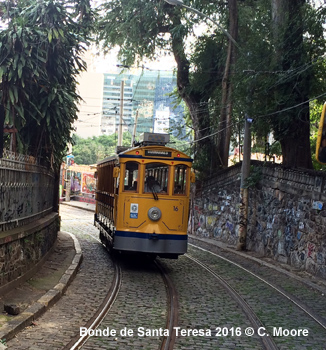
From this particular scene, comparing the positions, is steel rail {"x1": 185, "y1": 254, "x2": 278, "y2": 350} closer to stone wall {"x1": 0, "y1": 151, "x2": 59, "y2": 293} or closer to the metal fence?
stone wall {"x1": 0, "y1": 151, "x2": 59, "y2": 293}

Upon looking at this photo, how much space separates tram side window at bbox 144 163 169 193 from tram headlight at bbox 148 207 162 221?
0.49 metres

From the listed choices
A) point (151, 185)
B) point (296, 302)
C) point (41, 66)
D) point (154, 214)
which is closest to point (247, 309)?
point (296, 302)

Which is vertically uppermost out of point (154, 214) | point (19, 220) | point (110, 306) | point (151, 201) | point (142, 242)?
point (151, 201)

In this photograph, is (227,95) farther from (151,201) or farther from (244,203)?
(151,201)

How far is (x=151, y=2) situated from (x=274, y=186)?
11.4 metres

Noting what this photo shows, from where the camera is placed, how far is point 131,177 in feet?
41.0

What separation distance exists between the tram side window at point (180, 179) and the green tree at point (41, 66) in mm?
3151

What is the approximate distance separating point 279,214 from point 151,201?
507cm

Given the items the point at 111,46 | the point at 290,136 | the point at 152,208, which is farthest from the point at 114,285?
the point at 111,46

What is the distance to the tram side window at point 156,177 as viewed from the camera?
12453 mm

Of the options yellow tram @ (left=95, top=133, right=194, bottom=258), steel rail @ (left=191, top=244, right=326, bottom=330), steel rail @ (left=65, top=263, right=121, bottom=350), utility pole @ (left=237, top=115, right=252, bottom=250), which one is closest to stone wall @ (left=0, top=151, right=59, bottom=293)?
steel rail @ (left=65, top=263, right=121, bottom=350)

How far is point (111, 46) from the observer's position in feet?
83.9

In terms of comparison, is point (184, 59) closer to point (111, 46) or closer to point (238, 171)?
point (111, 46)

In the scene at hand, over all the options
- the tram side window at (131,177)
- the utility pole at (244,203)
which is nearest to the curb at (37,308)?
the tram side window at (131,177)
